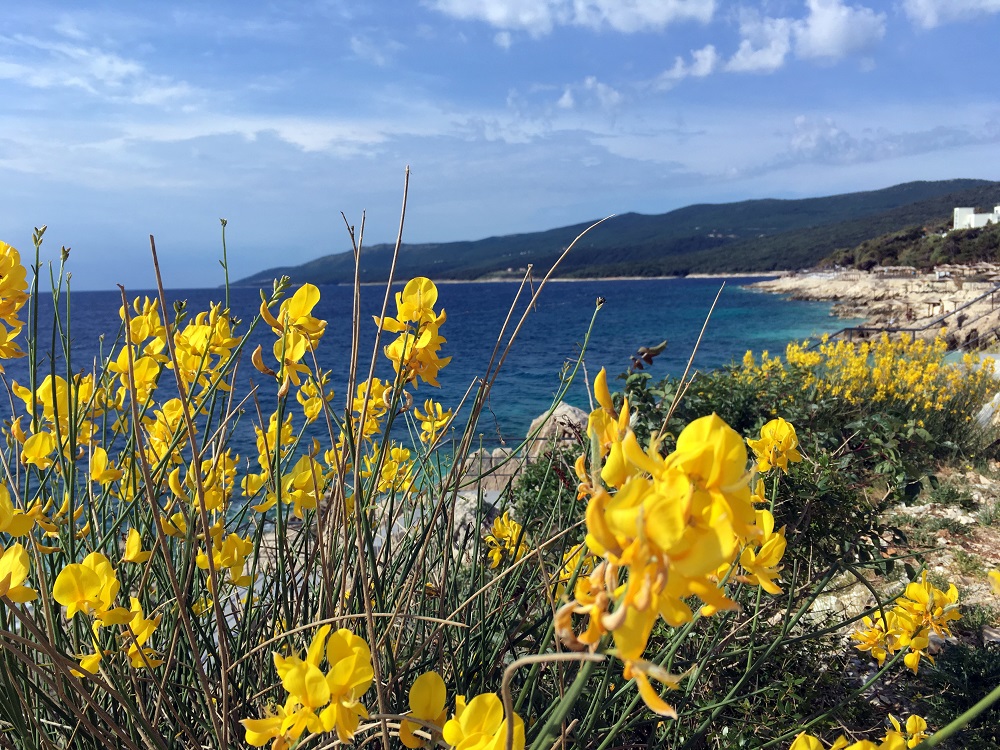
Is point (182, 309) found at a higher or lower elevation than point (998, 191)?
lower

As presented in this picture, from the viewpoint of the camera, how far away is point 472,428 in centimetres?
119

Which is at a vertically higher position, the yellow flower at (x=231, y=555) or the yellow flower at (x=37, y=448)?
the yellow flower at (x=37, y=448)

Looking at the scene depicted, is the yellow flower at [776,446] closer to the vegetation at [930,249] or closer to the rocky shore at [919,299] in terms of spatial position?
the rocky shore at [919,299]

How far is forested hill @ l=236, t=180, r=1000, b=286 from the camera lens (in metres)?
81.1

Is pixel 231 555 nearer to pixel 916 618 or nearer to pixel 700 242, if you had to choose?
pixel 916 618

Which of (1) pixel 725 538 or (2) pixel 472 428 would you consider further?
(2) pixel 472 428

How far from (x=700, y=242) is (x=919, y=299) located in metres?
85.2

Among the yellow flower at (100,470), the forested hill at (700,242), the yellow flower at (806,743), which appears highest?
the forested hill at (700,242)

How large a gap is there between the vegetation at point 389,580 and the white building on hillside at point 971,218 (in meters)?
56.5

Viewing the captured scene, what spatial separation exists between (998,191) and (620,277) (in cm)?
4420

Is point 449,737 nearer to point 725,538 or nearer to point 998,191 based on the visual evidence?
point 725,538

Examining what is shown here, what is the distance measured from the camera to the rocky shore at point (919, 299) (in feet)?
44.8

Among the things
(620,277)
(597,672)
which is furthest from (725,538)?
(620,277)

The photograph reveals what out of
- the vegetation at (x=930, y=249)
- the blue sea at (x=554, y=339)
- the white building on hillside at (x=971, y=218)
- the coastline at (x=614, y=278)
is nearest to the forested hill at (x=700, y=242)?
the coastline at (x=614, y=278)
